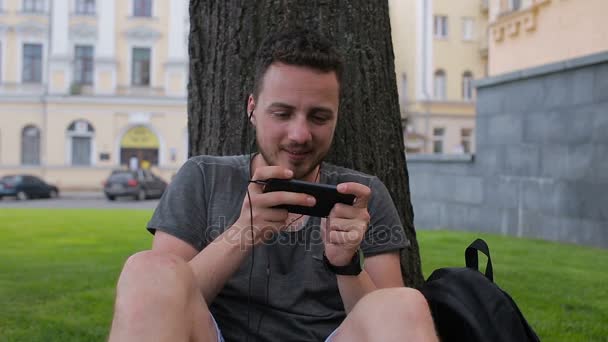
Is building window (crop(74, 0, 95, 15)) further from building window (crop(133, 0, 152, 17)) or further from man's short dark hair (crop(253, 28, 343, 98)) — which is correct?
man's short dark hair (crop(253, 28, 343, 98))

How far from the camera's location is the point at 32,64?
112ft

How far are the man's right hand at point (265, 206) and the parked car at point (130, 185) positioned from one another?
2649 centimetres

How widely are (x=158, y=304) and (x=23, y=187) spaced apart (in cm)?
2919

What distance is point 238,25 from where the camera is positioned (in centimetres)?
373

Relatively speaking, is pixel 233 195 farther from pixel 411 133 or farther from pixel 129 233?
pixel 411 133

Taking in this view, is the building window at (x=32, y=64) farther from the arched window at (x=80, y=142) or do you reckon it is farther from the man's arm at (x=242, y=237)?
the man's arm at (x=242, y=237)

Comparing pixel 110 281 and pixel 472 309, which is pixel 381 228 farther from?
pixel 110 281

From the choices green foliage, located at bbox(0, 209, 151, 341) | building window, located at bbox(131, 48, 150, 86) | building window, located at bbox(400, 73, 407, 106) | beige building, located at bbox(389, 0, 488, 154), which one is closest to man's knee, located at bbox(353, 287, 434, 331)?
green foliage, located at bbox(0, 209, 151, 341)

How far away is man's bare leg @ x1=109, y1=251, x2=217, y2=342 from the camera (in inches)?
81.0

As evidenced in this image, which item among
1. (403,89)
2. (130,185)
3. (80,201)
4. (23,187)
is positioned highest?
(403,89)

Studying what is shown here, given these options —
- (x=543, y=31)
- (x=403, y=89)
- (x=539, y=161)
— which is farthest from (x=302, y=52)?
(x=403, y=89)

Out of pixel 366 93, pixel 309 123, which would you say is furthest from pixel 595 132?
pixel 309 123

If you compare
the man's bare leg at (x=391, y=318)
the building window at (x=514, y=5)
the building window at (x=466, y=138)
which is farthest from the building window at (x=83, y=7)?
the man's bare leg at (x=391, y=318)

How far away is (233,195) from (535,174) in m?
8.83
